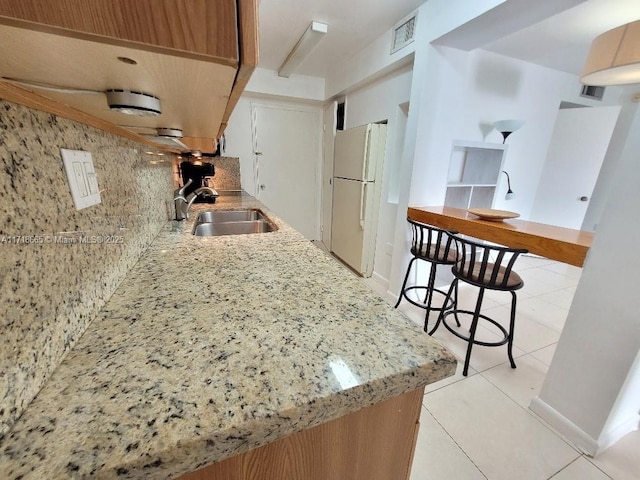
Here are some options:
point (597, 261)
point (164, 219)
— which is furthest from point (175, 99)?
point (597, 261)

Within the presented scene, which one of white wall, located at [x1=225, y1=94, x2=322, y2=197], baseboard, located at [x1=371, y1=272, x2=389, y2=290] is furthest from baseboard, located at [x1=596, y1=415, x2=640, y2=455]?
white wall, located at [x1=225, y1=94, x2=322, y2=197]

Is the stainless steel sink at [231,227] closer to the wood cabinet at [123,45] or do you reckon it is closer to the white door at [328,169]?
the wood cabinet at [123,45]

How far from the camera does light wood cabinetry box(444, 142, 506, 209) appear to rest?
8.86 ft

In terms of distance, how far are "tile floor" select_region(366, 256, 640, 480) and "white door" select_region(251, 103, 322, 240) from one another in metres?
2.83

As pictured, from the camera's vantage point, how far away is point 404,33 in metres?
2.06

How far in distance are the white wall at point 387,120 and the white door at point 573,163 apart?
2248 millimetres

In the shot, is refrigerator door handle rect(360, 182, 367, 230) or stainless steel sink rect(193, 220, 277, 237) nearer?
stainless steel sink rect(193, 220, 277, 237)

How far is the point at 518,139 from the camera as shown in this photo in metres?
2.92

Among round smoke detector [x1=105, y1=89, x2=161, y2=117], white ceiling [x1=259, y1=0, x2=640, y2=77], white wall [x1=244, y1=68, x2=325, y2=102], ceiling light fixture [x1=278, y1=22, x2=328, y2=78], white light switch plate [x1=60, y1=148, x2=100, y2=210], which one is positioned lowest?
white light switch plate [x1=60, y1=148, x2=100, y2=210]

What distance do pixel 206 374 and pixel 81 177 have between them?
0.50 metres

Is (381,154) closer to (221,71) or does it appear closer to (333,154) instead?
(333,154)

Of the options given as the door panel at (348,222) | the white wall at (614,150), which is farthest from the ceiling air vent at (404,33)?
the white wall at (614,150)

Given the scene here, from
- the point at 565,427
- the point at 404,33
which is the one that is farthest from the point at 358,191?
the point at 565,427

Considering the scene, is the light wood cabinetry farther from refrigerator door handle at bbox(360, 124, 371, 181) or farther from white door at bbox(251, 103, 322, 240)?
white door at bbox(251, 103, 322, 240)
